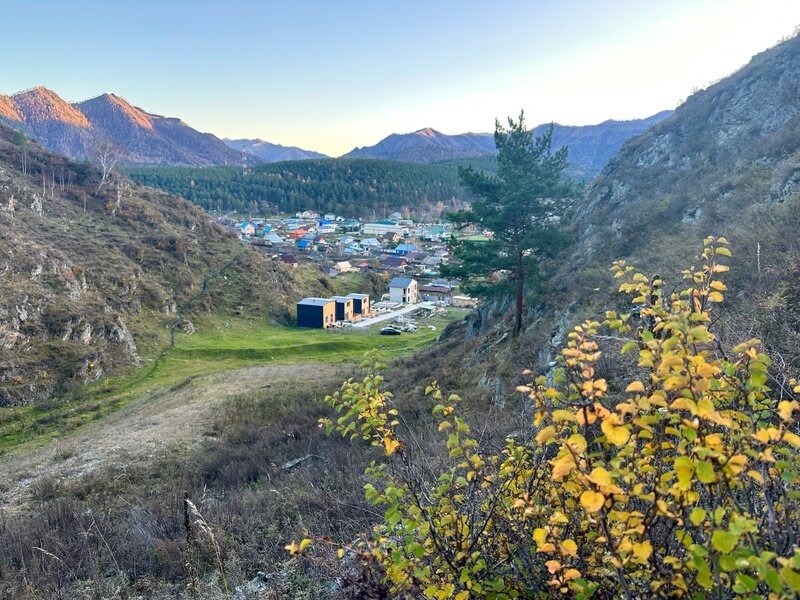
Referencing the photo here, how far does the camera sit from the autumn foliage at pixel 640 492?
1.75 metres

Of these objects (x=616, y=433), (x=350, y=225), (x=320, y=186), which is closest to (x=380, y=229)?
(x=350, y=225)

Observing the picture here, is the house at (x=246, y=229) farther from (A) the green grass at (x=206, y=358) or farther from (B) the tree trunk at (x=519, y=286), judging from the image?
(B) the tree trunk at (x=519, y=286)

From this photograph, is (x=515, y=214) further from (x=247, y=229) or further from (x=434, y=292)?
(x=247, y=229)

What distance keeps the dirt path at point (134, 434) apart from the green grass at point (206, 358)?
2436 millimetres

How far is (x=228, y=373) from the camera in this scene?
30.7m

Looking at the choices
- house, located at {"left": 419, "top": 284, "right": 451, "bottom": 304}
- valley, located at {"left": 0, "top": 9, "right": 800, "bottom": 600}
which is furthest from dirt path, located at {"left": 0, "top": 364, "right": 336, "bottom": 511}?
house, located at {"left": 419, "top": 284, "right": 451, "bottom": 304}

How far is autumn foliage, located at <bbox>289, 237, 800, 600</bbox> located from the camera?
5.74 ft

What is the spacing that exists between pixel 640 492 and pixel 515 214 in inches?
655

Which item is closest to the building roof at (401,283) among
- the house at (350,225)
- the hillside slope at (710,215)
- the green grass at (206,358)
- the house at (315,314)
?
the green grass at (206,358)

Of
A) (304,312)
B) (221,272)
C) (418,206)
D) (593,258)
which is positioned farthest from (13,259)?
(418,206)

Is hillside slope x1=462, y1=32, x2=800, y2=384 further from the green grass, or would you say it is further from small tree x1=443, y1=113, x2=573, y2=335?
the green grass

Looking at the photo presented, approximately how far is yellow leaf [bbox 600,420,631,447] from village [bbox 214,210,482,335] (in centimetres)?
2085

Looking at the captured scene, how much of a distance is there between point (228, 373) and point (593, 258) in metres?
23.4

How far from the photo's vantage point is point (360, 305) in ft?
193
